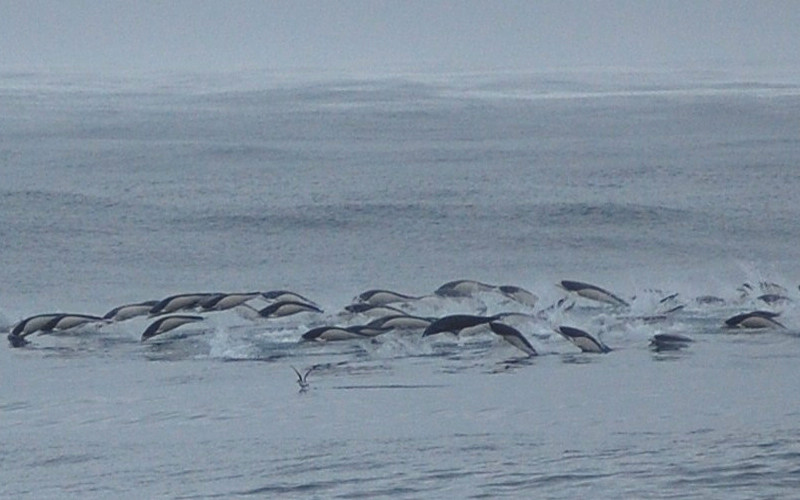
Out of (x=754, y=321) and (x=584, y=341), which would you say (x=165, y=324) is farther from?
(x=754, y=321)

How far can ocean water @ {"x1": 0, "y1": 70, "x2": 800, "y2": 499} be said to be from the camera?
6961 mm

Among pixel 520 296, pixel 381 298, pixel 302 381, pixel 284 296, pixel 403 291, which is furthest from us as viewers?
pixel 403 291

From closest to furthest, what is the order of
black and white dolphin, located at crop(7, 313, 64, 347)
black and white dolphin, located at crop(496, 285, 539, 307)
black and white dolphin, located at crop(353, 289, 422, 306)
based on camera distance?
black and white dolphin, located at crop(7, 313, 64, 347), black and white dolphin, located at crop(353, 289, 422, 306), black and white dolphin, located at crop(496, 285, 539, 307)

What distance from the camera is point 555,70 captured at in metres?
53.9

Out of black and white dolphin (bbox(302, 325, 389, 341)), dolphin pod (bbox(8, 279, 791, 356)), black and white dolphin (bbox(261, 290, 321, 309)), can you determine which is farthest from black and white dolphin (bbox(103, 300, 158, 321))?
black and white dolphin (bbox(302, 325, 389, 341))

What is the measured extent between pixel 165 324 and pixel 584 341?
2.31 meters

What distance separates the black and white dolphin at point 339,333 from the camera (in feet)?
31.9

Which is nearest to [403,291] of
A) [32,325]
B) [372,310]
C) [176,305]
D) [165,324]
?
[372,310]

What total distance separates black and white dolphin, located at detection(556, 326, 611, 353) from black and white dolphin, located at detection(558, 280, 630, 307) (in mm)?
1485

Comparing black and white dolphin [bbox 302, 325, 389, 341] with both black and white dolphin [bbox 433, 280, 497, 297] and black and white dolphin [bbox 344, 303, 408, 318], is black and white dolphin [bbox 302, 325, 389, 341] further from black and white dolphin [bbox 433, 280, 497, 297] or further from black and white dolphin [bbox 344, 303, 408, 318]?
black and white dolphin [bbox 433, 280, 497, 297]

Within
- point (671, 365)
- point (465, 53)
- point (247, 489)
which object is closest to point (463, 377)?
point (671, 365)

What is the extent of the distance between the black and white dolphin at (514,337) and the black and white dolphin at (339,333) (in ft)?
2.00

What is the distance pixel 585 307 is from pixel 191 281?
10.7ft

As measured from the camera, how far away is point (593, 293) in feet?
36.7
